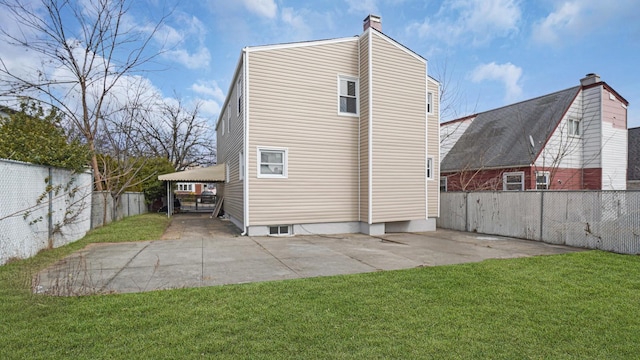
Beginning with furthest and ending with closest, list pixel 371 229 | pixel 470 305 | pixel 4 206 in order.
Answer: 1. pixel 371 229
2. pixel 4 206
3. pixel 470 305

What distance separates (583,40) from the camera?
1391cm

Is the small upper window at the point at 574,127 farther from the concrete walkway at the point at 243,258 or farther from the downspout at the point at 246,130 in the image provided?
the downspout at the point at 246,130

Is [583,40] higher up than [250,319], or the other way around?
[583,40]

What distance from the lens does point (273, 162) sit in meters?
10.6

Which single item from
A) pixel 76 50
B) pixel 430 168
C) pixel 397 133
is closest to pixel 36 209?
pixel 76 50

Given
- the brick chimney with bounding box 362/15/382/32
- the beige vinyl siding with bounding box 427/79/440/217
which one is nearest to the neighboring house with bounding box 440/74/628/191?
the beige vinyl siding with bounding box 427/79/440/217

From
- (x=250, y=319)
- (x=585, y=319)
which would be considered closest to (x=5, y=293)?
(x=250, y=319)

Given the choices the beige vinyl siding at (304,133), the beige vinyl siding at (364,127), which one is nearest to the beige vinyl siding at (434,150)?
the beige vinyl siding at (364,127)

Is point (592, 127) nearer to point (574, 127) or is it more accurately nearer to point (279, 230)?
point (574, 127)

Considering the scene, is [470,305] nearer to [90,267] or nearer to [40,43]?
[90,267]

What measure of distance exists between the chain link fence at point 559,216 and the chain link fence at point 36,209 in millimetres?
12659

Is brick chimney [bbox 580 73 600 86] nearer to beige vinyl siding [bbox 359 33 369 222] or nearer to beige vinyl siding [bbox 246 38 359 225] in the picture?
beige vinyl siding [bbox 359 33 369 222]

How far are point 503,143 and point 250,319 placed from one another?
17251 mm

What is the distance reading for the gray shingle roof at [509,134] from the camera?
15.5 m
